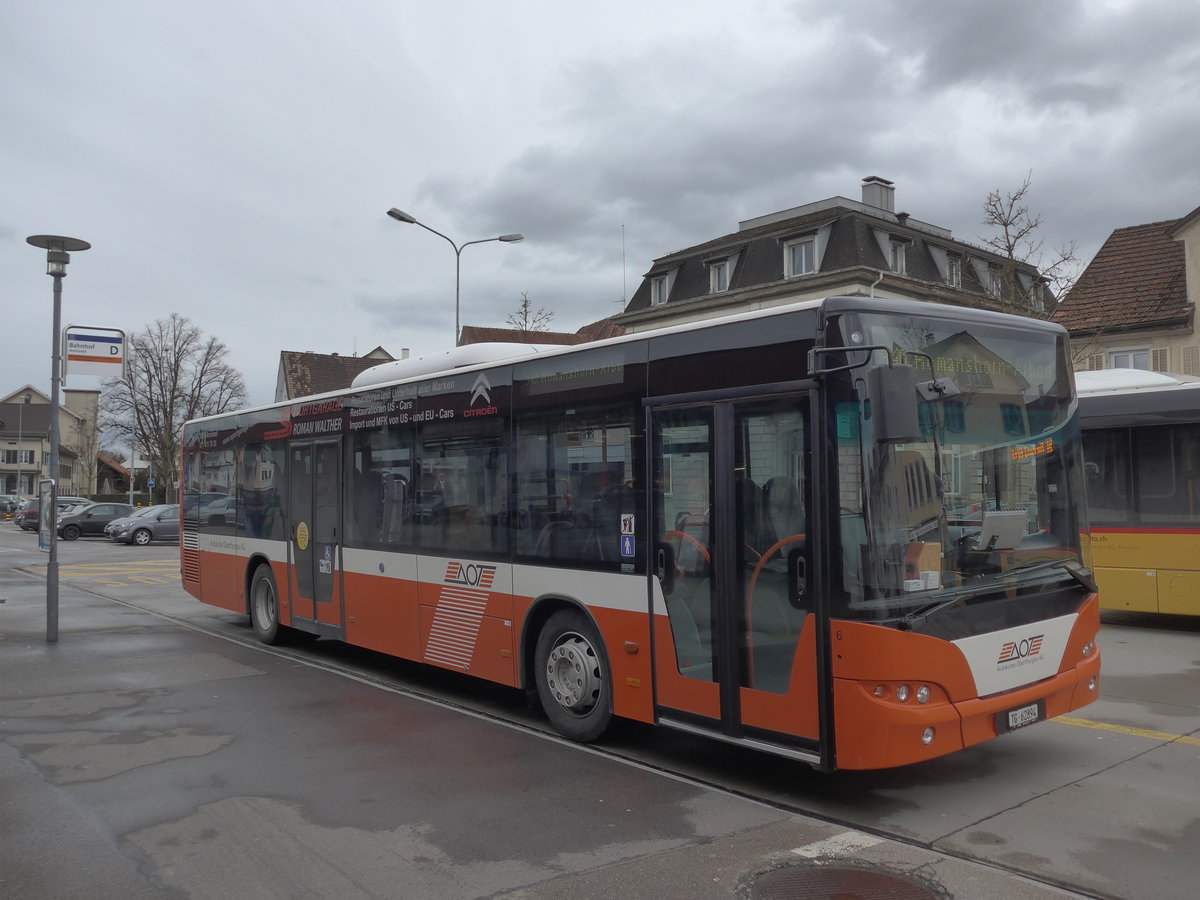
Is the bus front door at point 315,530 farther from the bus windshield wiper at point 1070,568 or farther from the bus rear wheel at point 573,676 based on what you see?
the bus windshield wiper at point 1070,568

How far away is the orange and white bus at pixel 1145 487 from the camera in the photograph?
11.6 m

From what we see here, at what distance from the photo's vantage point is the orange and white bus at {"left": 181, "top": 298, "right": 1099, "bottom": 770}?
5.30 m

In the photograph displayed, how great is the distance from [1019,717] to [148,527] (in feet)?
119

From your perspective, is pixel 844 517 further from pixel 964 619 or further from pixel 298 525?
pixel 298 525


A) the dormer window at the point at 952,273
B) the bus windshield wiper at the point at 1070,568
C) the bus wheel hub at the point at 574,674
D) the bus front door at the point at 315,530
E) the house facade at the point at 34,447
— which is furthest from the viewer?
the house facade at the point at 34,447

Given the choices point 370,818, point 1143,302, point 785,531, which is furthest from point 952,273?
point 370,818

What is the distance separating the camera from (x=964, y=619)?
17.9 feet

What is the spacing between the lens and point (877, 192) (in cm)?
4669

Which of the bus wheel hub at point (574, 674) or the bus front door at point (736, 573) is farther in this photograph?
the bus wheel hub at point (574, 674)

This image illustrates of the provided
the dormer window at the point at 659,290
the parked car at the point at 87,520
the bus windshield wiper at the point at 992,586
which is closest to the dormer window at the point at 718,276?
the dormer window at the point at 659,290

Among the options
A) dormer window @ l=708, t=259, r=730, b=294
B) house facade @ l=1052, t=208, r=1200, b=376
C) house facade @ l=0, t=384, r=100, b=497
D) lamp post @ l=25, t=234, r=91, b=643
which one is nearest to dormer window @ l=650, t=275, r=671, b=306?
dormer window @ l=708, t=259, r=730, b=294

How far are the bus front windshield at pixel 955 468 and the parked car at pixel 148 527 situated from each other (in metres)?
35.1

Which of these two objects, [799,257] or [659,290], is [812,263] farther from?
[659,290]

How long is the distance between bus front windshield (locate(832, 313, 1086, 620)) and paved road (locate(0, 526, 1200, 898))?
1238mm
